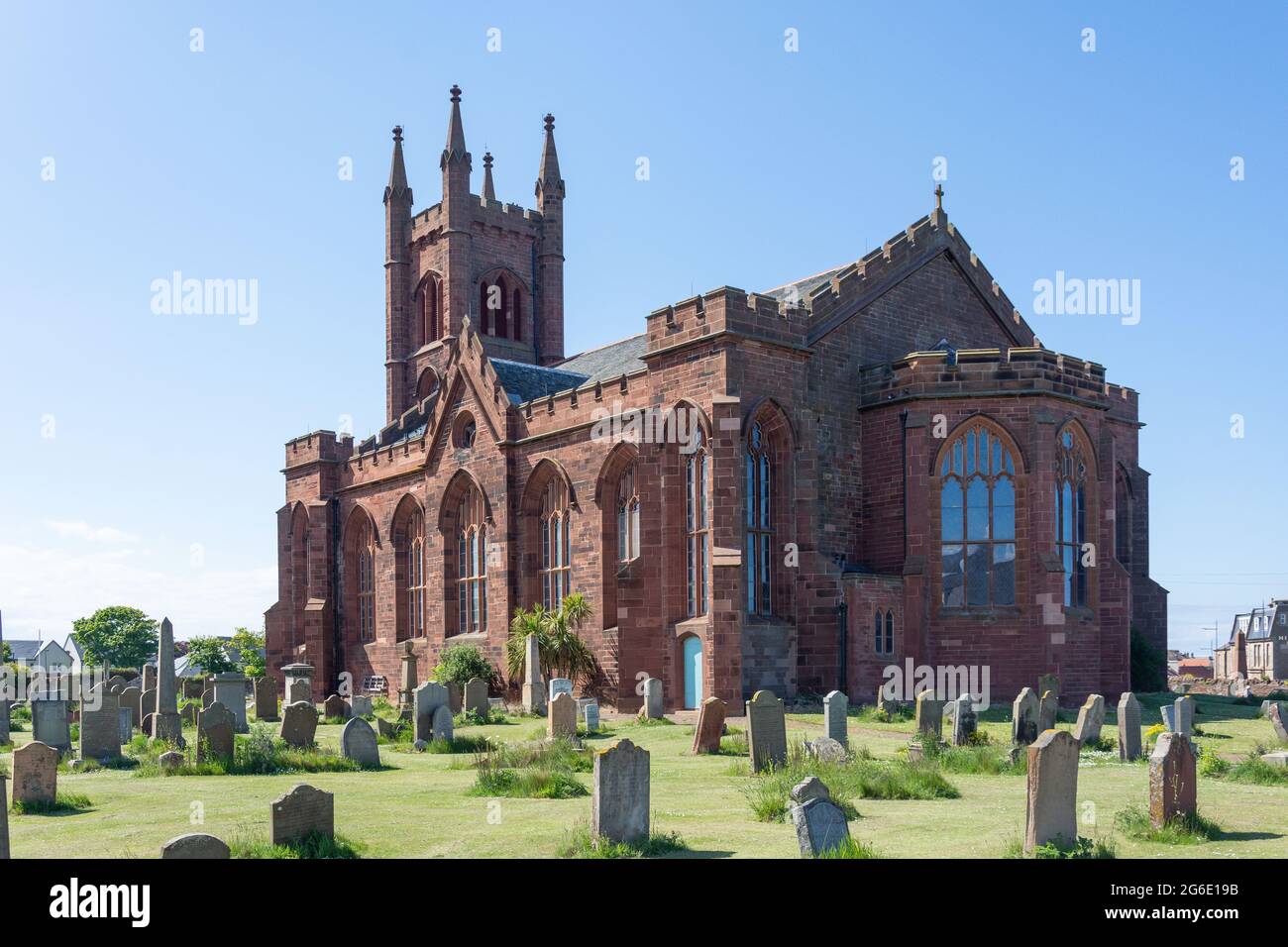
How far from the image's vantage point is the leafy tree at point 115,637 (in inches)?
3622

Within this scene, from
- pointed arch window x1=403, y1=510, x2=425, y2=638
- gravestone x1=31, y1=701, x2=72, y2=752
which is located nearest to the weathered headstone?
gravestone x1=31, y1=701, x2=72, y2=752

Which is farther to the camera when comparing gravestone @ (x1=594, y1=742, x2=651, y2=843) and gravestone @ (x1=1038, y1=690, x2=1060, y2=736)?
gravestone @ (x1=1038, y1=690, x2=1060, y2=736)

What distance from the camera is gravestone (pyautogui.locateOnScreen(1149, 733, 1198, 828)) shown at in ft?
36.7

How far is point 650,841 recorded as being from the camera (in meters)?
11.0

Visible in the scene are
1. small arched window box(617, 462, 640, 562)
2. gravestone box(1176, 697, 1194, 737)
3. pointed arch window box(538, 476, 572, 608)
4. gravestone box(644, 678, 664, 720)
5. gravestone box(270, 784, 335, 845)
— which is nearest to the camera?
gravestone box(270, 784, 335, 845)

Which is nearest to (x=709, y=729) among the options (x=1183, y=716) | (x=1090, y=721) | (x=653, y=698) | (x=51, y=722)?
(x=1090, y=721)

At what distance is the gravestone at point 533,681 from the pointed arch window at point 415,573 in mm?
10935

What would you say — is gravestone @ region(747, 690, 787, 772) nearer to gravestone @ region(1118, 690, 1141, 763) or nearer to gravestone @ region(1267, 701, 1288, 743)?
gravestone @ region(1118, 690, 1141, 763)

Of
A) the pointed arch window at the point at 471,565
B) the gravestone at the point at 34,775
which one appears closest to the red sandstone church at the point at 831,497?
the pointed arch window at the point at 471,565

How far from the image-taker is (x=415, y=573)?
42.7 meters

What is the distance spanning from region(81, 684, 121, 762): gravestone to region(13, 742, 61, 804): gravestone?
5673 millimetres

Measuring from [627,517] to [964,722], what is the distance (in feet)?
47.9

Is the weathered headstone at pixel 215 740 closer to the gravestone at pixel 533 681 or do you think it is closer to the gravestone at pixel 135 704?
the gravestone at pixel 135 704
